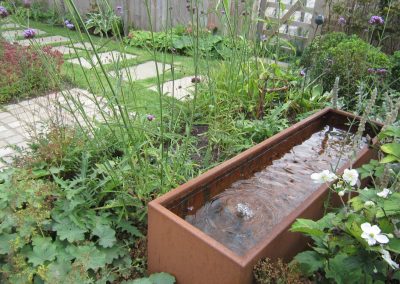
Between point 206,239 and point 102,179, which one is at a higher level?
point 206,239

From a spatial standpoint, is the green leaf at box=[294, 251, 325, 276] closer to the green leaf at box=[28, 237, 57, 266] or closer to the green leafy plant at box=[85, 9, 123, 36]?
the green leaf at box=[28, 237, 57, 266]

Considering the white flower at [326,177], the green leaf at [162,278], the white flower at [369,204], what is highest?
the white flower at [326,177]

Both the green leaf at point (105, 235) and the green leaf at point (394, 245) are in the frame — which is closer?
the green leaf at point (394, 245)

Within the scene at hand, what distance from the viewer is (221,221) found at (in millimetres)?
1741

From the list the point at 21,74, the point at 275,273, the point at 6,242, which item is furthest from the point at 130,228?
the point at 21,74

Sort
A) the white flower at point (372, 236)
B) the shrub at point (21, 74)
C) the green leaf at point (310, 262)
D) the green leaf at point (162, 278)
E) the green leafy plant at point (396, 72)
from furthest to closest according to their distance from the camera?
the green leafy plant at point (396, 72) < the shrub at point (21, 74) < the green leaf at point (162, 278) < the green leaf at point (310, 262) < the white flower at point (372, 236)

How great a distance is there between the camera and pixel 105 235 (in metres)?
1.70

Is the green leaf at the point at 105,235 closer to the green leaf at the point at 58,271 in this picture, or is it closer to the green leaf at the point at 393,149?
the green leaf at the point at 58,271

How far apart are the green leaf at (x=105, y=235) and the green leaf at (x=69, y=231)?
0.20 feet

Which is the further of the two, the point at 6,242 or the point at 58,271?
the point at 6,242

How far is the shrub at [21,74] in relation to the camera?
354 centimetres

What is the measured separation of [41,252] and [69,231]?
0.51 ft

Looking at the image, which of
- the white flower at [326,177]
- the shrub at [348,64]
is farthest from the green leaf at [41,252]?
the shrub at [348,64]

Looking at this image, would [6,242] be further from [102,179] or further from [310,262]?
[310,262]
